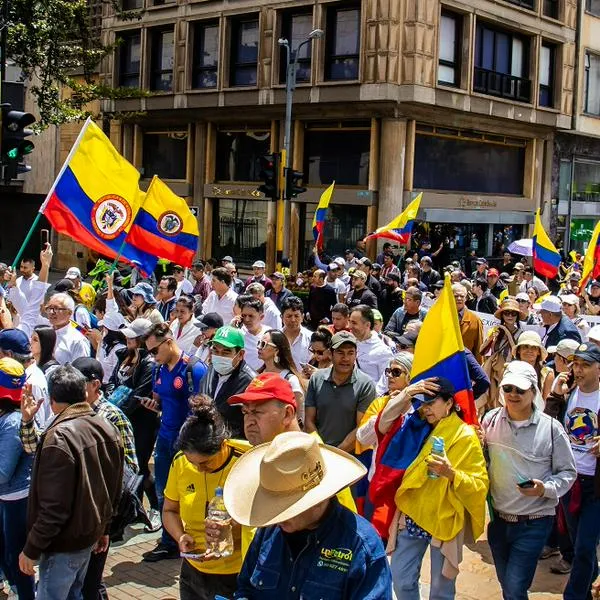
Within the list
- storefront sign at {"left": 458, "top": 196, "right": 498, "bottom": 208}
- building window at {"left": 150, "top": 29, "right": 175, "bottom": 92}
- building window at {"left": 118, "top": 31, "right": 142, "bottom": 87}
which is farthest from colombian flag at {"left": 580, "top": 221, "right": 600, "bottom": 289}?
building window at {"left": 118, "top": 31, "right": 142, "bottom": 87}

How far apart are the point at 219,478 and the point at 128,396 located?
282cm

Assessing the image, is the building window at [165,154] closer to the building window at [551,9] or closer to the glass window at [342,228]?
the glass window at [342,228]

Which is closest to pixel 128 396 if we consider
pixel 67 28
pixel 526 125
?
pixel 67 28

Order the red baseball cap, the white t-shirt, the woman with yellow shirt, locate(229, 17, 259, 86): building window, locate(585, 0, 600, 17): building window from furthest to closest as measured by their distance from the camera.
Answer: locate(585, 0, 600, 17): building window
locate(229, 17, 259, 86): building window
the white t-shirt
the woman with yellow shirt
the red baseball cap

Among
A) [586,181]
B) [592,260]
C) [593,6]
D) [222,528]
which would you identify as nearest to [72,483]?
[222,528]

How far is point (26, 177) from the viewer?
116 ft

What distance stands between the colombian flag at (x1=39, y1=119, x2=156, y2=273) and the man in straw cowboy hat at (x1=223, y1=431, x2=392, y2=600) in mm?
7179

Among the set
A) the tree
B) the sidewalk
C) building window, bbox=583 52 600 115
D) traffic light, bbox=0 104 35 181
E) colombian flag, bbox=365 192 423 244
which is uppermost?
building window, bbox=583 52 600 115

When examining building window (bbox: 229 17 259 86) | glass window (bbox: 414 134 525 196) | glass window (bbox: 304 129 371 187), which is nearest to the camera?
glass window (bbox: 304 129 371 187)

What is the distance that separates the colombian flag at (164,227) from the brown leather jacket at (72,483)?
6.35m

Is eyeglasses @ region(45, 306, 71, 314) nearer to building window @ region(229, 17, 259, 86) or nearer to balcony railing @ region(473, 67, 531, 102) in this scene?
building window @ region(229, 17, 259, 86)

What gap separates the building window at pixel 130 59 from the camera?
3269 centimetres

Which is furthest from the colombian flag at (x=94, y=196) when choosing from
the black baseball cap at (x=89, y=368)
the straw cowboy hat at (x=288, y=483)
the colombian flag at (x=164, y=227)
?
the straw cowboy hat at (x=288, y=483)

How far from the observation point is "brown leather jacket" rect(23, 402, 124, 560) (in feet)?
14.5
